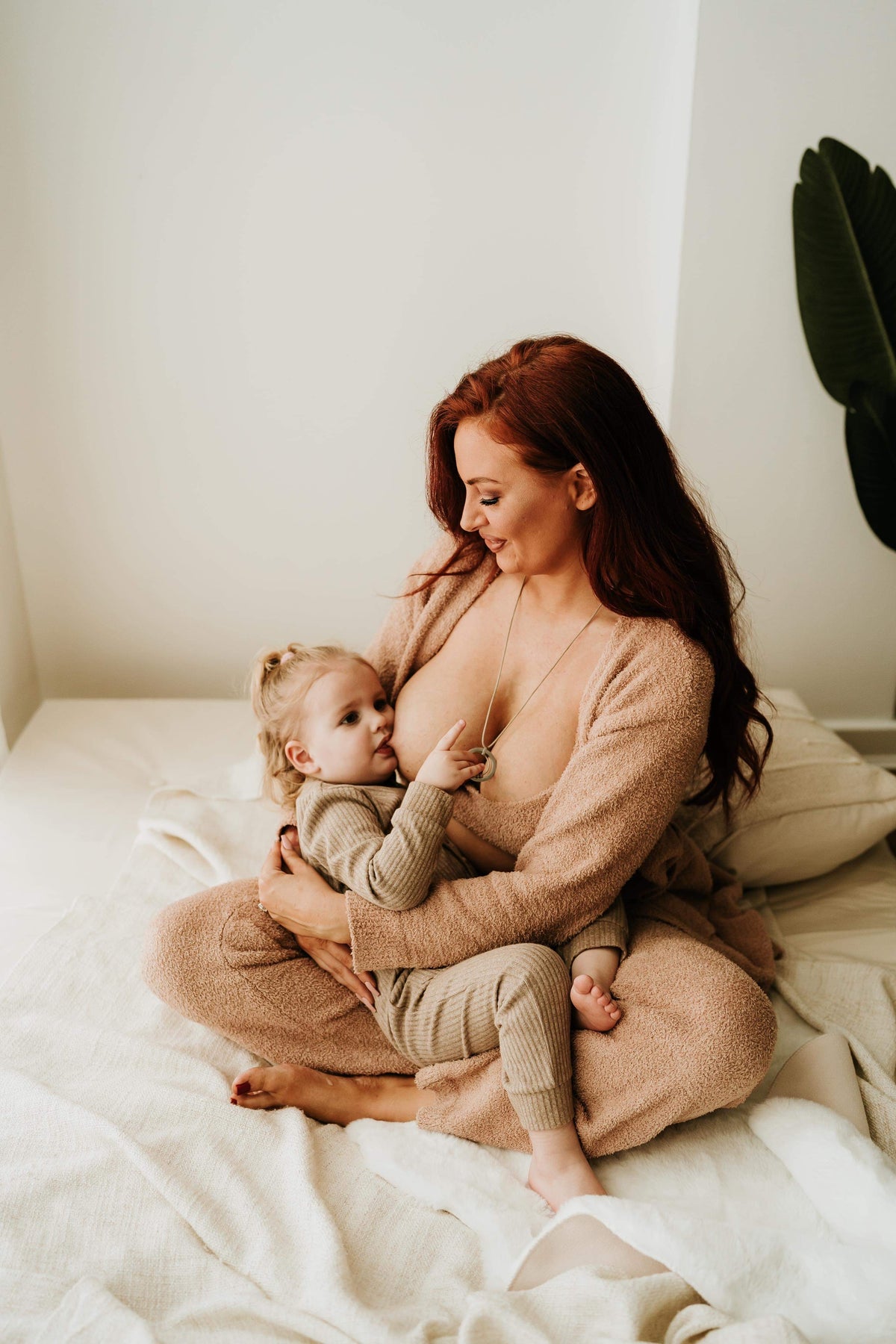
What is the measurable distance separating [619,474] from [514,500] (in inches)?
5.5

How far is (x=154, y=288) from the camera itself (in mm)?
2352

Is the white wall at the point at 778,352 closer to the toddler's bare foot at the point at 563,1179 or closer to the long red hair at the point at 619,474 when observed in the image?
the long red hair at the point at 619,474

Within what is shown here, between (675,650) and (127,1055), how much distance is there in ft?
2.93

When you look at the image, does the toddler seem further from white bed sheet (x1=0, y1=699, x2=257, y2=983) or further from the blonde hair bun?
white bed sheet (x1=0, y1=699, x2=257, y2=983)

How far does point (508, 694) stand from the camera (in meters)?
1.60

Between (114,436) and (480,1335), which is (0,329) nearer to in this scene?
(114,436)

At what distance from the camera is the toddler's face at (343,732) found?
60.5 inches

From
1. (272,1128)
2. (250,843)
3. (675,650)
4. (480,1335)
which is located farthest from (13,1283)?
(675,650)

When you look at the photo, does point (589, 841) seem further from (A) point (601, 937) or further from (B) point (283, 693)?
(B) point (283, 693)

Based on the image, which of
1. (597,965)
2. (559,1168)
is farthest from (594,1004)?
(559,1168)

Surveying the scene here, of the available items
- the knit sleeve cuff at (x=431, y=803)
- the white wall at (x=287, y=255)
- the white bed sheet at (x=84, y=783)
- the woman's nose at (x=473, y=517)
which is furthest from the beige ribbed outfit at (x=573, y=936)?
the white wall at (x=287, y=255)

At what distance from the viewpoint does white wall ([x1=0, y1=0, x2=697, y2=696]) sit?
220 centimetres

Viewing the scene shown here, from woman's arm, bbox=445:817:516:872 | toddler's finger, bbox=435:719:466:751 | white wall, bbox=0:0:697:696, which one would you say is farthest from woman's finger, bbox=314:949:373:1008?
white wall, bbox=0:0:697:696

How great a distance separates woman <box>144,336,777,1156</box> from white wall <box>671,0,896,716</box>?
0.97m
